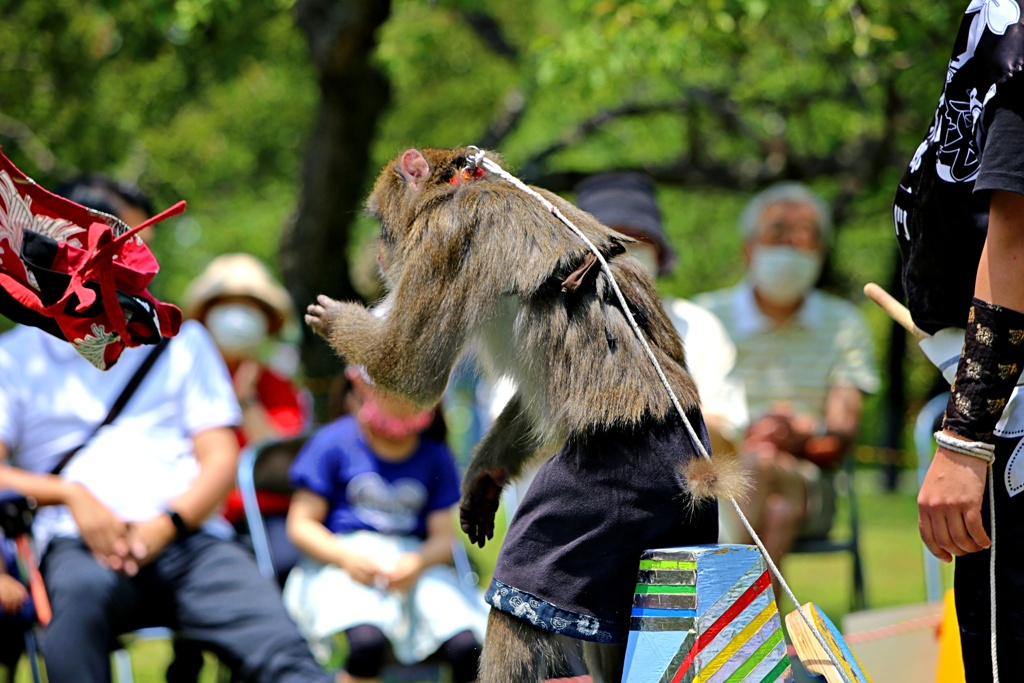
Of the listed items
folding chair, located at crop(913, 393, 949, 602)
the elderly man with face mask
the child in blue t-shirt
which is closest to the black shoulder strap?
the child in blue t-shirt

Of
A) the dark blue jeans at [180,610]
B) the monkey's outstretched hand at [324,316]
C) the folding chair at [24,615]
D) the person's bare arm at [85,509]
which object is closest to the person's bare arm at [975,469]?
the monkey's outstretched hand at [324,316]

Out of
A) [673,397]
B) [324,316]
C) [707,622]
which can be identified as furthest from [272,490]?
[707,622]

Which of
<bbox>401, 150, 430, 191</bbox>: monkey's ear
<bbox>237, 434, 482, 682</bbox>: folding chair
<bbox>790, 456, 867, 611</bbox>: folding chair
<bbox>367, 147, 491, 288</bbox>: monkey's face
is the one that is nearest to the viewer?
<bbox>367, 147, 491, 288</bbox>: monkey's face

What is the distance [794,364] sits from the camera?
217 inches

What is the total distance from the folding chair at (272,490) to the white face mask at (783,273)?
2.07 meters

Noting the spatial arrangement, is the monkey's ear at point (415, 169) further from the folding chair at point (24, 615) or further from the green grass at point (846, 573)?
the green grass at point (846, 573)

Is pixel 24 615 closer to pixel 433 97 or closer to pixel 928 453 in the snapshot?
pixel 928 453

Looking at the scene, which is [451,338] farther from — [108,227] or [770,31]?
[770,31]

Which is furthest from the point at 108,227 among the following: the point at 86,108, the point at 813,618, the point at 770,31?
the point at 86,108

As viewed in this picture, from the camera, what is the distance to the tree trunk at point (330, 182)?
841cm

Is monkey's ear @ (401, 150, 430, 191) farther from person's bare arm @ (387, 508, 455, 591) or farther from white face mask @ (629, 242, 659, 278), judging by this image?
person's bare arm @ (387, 508, 455, 591)

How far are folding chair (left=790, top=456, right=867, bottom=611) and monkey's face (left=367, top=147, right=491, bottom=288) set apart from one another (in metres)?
3.37

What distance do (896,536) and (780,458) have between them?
17.3 ft

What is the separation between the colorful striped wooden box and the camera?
2000 mm
